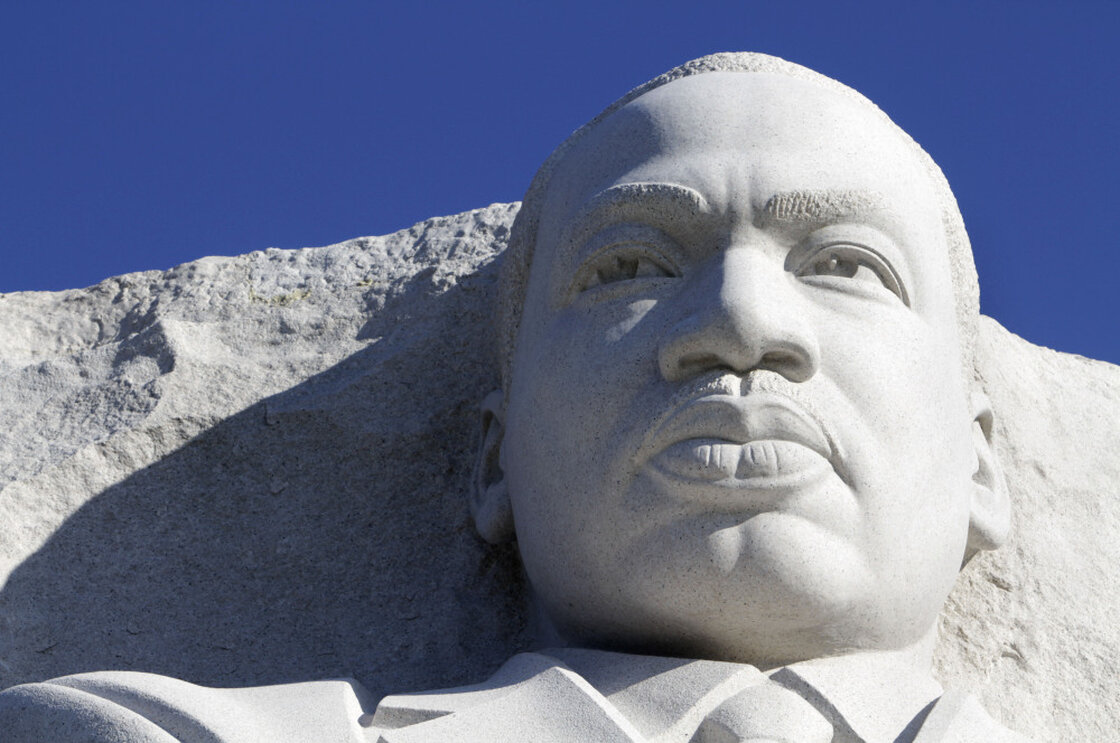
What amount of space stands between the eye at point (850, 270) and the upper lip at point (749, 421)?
1.36 ft

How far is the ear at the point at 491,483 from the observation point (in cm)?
433

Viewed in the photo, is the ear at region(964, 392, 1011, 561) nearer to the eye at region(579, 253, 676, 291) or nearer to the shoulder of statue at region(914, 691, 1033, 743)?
the shoulder of statue at region(914, 691, 1033, 743)

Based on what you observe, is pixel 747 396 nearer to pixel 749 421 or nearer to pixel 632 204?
pixel 749 421

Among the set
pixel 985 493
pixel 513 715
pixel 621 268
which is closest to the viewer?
pixel 513 715

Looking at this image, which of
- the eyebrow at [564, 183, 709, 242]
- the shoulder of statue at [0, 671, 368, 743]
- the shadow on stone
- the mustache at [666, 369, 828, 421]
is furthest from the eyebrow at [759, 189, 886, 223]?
the shoulder of statue at [0, 671, 368, 743]

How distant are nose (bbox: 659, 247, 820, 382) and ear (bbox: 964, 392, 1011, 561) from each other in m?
0.80

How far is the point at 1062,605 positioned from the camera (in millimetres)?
4645

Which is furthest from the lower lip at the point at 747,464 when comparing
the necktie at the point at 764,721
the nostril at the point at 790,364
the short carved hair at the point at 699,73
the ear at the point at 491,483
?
the short carved hair at the point at 699,73

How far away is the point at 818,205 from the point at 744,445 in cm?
65

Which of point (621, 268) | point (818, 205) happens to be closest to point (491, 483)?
point (621, 268)

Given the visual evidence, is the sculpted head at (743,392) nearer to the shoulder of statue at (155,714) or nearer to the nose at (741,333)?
the nose at (741,333)

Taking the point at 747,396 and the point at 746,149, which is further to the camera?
the point at 746,149

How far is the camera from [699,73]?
14.5ft

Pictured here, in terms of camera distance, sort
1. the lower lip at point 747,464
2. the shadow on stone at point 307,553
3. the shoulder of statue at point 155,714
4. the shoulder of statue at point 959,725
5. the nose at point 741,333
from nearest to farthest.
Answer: the shoulder of statue at point 155,714 → the shoulder of statue at point 959,725 → the lower lip at point 747,464 → the nose at point 741,333 → the shadow on stone at point 307,553
